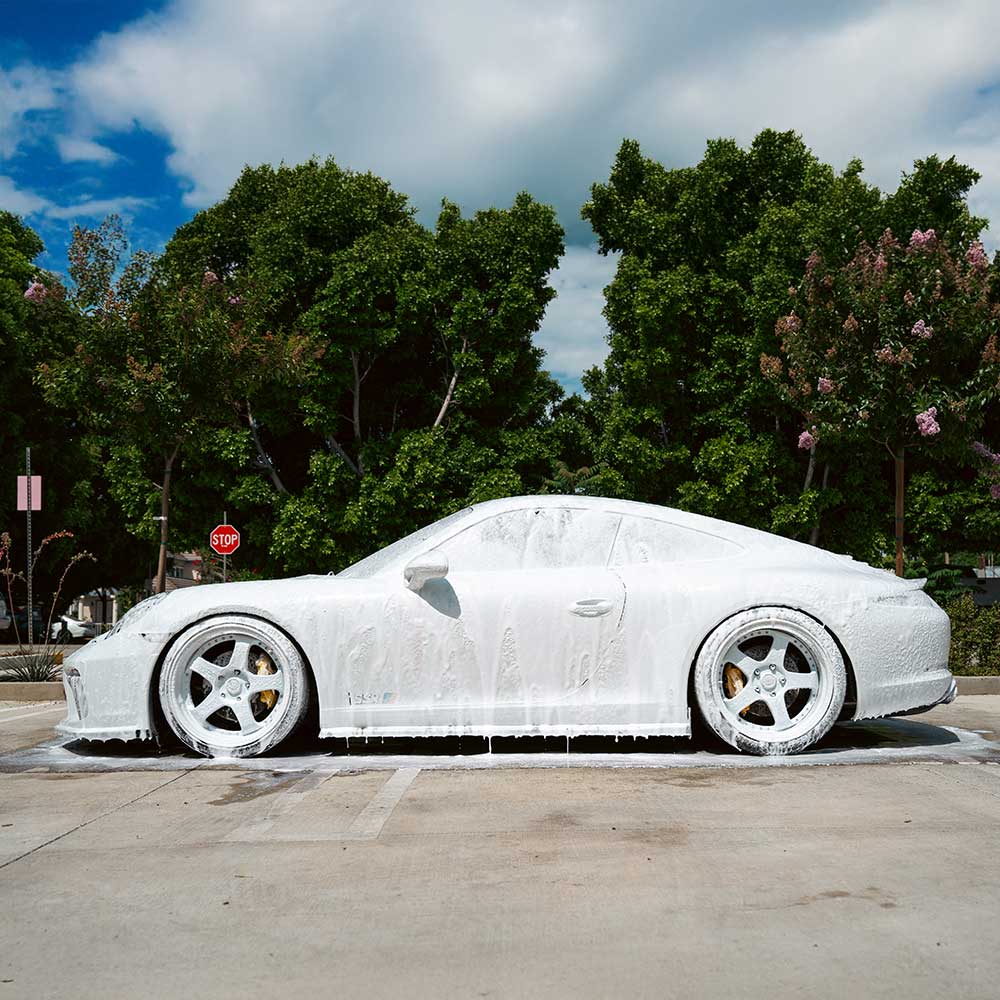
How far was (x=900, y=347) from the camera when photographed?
12.9 metres

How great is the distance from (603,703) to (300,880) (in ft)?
7.13

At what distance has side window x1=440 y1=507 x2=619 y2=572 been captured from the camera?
16.9ft

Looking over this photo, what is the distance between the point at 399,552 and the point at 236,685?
103 centimetres

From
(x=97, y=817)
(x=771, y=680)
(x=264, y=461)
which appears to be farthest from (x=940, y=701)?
(x=264, y=461)

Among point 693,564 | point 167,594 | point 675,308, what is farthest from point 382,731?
point 675,308

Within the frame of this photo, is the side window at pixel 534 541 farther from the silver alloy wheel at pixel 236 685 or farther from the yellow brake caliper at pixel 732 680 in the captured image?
the silver alloy wheel at pixel 236 685

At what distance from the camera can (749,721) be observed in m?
5.03

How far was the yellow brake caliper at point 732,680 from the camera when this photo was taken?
16.3 feet

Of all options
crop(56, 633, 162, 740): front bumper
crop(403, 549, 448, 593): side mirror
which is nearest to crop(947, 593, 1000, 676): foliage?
crop(403, 549, 448, 593): side mirror

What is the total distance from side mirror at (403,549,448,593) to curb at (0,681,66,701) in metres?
5.23

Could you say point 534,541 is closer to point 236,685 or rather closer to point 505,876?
point 236,685

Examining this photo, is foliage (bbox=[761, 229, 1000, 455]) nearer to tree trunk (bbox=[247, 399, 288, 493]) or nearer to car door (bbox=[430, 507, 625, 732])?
car door (bbox=[430, 507, 625, 732])

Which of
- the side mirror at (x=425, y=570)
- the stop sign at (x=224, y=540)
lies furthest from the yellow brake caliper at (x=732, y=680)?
the stop sign at (x=224, y=540)

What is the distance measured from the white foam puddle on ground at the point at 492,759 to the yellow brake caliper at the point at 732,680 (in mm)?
311
